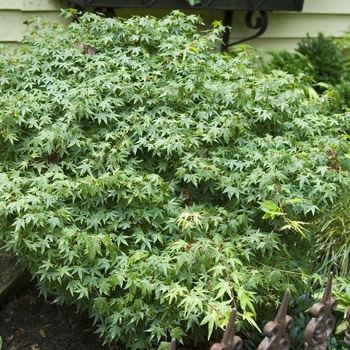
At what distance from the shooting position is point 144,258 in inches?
116

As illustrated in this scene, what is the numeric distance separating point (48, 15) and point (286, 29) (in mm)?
2502

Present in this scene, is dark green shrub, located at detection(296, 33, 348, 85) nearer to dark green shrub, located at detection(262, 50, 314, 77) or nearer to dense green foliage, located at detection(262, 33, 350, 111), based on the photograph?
dense green foliage, located at detection(262, 33, 350, 111)

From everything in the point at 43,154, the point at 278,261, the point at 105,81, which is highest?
the point at 105,81

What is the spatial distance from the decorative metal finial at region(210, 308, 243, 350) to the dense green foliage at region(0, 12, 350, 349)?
0.49 metres

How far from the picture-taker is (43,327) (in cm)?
378

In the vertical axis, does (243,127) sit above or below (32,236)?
above

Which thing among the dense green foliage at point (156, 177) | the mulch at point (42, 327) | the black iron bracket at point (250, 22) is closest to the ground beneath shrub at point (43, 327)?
the mulch at point (42, 327)

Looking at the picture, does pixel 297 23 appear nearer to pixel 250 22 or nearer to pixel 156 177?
pixel 250 22

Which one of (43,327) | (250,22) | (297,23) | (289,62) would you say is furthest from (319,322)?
(297,23)

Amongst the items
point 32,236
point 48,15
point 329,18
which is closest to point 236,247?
point 32,236

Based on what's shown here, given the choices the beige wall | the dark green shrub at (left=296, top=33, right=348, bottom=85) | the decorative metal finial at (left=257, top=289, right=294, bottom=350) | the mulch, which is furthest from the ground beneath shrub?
the dark green shrub at (left=296, top=33, right=348, bottom=85)

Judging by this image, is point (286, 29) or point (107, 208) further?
point (286, 29)

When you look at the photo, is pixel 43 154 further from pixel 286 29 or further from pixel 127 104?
pixel 286 29

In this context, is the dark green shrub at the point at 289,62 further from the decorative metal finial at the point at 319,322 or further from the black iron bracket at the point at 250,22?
the decorative metal finial at the point at 319,322
